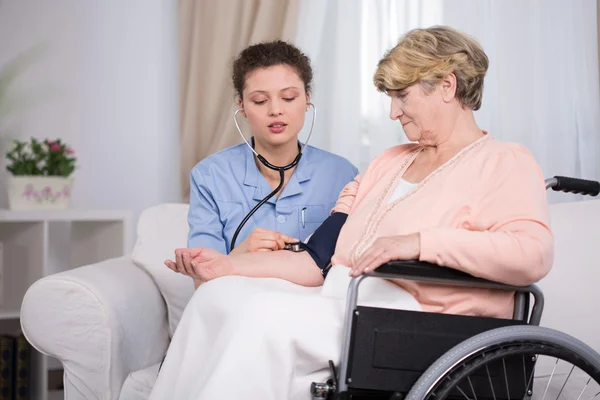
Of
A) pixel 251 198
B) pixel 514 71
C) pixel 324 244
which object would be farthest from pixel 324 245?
pixel 514 71

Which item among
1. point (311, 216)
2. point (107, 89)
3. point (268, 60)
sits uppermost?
point (107, 89)

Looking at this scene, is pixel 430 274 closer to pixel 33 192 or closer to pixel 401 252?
pixel 401 252

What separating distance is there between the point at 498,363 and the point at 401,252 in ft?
0.83

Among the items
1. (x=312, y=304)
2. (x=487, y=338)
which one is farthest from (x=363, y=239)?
(x=487, y=338)

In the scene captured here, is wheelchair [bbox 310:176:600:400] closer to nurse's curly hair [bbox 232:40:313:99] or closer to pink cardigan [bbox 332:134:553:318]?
pink cardigan [bbox 332:134:553:318]

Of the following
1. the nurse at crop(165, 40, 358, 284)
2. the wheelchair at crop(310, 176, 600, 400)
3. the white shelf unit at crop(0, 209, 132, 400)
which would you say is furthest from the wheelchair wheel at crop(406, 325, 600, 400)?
the white shelf unit at crop(0, 209, 132, 400)

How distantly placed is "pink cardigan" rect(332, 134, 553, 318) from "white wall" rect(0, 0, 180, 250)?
5.73ft

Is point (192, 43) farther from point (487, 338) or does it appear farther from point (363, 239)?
point (487, 338)

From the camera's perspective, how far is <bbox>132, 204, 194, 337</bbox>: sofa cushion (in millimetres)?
2115

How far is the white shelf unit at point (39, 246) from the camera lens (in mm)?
2711

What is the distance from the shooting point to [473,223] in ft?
4.60

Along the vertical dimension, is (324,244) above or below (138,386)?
above

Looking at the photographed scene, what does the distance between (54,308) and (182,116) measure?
→ 1.34m

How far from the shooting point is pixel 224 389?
4.13 feet
